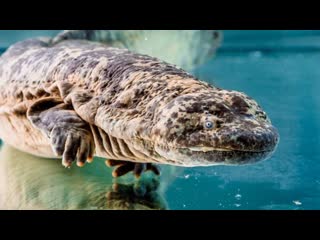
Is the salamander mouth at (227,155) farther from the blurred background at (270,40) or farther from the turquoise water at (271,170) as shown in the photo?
the blurred background at (270,40)

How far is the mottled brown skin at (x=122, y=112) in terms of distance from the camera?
3.00 metres

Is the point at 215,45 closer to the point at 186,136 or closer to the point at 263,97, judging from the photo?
the point at 263,97

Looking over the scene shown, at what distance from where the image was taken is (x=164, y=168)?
15.0 feet

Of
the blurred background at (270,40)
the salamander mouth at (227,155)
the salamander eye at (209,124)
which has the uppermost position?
the blurred background at (270,40)

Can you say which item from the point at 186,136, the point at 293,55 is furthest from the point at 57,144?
the point at 293,55

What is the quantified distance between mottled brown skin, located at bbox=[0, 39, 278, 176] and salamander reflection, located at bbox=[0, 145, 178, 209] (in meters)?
0.14

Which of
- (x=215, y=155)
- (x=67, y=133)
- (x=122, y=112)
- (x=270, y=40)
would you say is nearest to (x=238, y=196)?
(x=215, y=155)

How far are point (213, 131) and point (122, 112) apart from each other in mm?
794

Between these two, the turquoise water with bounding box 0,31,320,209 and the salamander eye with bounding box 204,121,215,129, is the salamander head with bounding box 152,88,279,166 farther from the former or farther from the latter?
the turquoise water with bounding box 0,31,320,209

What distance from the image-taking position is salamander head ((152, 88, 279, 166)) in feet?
9.57

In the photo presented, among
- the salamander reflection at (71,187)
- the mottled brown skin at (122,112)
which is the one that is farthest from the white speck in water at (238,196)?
the mottled brown skin at (122,112)

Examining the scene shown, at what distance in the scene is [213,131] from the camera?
2973 millimetres

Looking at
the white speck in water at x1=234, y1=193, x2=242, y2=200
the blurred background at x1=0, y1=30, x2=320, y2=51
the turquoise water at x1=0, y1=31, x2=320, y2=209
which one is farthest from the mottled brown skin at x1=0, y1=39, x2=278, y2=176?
the blurred background at x1=0, y1=30, x2=320, y2=51

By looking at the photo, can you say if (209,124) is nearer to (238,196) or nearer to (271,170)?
(238,196)
